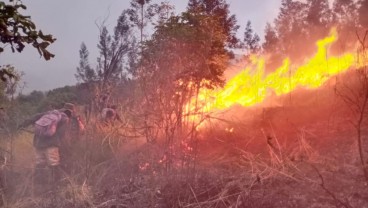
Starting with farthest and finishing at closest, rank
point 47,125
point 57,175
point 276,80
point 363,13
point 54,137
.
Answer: point 363,13 < point 276,80 < point 54,137 < point 57,175 < point 47,125

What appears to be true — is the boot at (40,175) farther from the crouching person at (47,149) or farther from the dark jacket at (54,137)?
the dark jacket at (54,137)

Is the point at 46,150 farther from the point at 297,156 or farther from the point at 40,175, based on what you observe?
the point at 297,156

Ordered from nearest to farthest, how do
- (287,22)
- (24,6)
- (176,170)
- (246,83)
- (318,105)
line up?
(24,6)
(176,170)
(318,105)
(246,83)
(287,22)

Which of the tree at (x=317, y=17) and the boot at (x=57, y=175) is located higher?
the tree at (x=317, y=17)

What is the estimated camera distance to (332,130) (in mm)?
9844

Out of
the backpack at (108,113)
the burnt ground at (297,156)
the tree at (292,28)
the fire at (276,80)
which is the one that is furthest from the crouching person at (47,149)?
the tree at (292,28)

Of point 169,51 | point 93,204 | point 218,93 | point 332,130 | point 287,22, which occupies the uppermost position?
point 287,22

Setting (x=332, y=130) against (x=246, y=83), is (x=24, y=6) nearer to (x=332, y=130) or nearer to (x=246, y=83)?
(x=332, y=130)

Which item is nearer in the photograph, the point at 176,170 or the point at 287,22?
the point at 176,170

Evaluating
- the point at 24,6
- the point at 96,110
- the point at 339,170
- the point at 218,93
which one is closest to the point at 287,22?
the point at 218,93

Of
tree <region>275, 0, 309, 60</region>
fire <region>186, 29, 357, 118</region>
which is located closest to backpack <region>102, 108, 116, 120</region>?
fire <region>186, 29, 357, 118</region>

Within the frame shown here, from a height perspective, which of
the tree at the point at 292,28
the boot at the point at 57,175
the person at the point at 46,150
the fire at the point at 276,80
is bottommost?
the boot at the point at 57,175

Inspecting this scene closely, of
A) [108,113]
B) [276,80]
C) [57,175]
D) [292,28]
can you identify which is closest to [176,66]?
[108,113]

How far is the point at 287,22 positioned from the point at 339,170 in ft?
71.2
